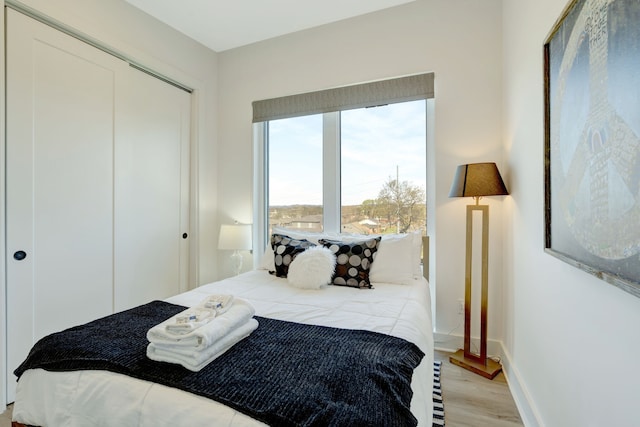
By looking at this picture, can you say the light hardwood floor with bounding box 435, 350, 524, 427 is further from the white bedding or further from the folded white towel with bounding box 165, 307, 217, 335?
the folded white towel with bounding box 165, 307, 217, 335

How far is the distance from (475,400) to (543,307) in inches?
30.9

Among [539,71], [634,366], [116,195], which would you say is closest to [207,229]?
[116,195]

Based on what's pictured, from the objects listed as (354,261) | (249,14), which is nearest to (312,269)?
(354,261)

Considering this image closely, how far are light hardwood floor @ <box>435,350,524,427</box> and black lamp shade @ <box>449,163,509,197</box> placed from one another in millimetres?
1248

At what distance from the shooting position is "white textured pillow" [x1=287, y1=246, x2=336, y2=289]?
2111 mm

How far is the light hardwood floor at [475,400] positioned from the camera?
168 cm

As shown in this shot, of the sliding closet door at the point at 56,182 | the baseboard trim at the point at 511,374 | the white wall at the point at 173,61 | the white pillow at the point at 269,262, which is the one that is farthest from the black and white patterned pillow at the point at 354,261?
the sliding closet door at the point at 56,182

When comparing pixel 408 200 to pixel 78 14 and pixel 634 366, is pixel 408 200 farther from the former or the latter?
pixel 78 14

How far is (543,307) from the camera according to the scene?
4.90ft

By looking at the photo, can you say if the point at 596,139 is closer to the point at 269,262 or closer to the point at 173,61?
the point at 269,262

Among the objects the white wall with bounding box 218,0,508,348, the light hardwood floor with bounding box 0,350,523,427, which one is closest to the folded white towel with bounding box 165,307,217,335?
the light hardwood floor with bounding box 0,350,523,427

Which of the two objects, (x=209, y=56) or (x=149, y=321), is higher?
(x=209, y=56)

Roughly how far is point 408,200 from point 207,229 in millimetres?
2095

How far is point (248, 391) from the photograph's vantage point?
0.91 meters
